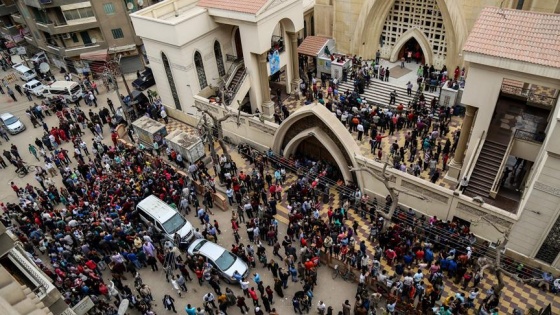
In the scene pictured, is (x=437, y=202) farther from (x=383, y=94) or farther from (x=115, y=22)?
(x=115, y=22)

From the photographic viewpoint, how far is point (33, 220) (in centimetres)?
2392

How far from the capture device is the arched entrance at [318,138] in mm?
22734

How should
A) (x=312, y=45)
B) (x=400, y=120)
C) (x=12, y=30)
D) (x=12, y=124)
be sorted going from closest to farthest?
1. (x=400, y=120)
2. (x=12, y=124)
3. (x=312, y=45)
4. (x=12, y=30)

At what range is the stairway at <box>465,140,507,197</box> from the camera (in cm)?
2194

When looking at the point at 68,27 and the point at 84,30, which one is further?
the point at 84,30

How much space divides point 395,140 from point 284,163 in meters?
8.09

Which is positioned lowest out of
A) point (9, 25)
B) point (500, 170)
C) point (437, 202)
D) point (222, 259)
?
point (222, 259)

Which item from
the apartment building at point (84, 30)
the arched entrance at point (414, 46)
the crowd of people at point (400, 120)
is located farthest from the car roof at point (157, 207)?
the arched entrance at point (414, 46)

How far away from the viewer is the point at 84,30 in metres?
41.2

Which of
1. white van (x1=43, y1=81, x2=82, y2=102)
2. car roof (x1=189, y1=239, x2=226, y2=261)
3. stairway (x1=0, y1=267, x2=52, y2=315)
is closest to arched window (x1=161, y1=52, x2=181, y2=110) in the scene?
white van (x1=43, y1=81, x2=82, y2=102)

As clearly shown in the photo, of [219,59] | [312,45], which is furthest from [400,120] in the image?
[219,59]

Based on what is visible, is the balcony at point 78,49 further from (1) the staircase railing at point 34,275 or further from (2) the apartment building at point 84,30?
(1) the staircase railing at point 34,275

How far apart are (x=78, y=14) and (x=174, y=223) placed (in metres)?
29.3

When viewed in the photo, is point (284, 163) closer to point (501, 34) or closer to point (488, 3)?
point (501, 34)
